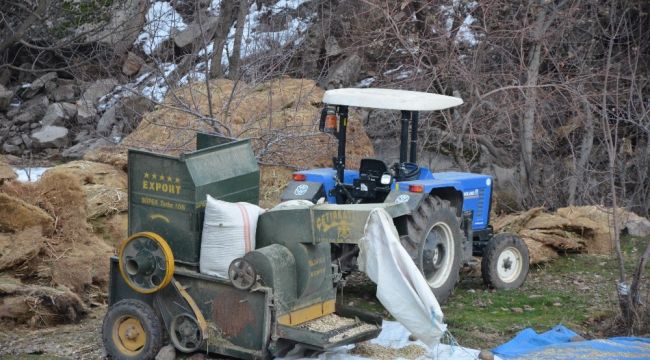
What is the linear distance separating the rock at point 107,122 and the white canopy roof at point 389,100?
1112 centimetres

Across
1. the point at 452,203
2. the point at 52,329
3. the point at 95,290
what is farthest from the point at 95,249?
the point at 452,203

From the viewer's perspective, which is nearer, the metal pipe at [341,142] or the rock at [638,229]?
the metal pipe at [341,142]

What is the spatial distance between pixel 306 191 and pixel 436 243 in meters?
1.35

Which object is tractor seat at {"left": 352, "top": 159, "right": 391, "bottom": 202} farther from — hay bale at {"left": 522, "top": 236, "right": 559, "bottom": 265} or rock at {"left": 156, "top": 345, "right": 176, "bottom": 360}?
hay bale at {"left": 522, "top": 236, "right": 559, "bottom": 265}

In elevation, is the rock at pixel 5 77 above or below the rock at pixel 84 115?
above

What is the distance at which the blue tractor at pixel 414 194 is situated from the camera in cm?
852

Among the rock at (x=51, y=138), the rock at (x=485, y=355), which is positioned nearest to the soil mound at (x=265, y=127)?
the rock at (x=485, y=355)

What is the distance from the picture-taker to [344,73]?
57.6 ft

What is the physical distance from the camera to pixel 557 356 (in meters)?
6.94

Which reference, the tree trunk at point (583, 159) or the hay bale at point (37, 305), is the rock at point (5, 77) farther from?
the hay bale at point (37, 305)

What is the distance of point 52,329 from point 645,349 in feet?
15.7

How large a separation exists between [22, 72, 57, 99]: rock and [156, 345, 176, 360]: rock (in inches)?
674

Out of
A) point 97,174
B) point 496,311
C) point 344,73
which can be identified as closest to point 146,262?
point 496,311

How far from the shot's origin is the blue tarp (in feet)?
22.6
